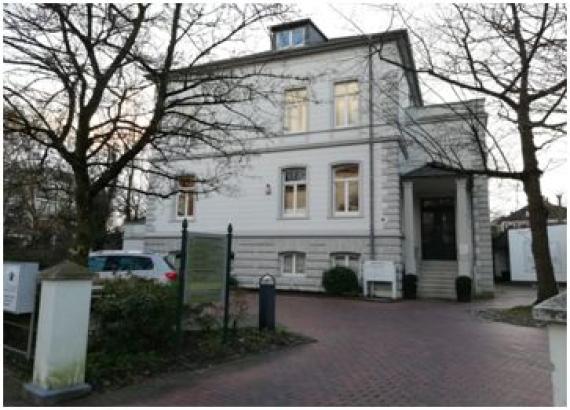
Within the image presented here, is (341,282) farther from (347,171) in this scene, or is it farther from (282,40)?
(282,40)

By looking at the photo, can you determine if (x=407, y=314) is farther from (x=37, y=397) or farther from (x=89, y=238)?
(x=37, y=397)

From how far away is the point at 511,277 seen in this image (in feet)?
114

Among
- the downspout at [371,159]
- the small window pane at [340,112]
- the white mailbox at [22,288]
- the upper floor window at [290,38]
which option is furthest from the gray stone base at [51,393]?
the upper floor window at [290,38]

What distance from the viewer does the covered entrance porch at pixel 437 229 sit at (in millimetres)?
21875

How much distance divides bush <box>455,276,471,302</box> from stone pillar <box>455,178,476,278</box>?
131 cm

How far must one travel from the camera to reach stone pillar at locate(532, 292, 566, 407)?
285 centimetres

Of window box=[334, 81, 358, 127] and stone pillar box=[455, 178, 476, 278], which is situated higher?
window box=[334, 81, 358, 127]

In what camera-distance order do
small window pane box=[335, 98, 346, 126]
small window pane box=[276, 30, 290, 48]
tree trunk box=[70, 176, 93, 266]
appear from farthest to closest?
small window pane box=[276, 30, 290, 48]
small window pane box=[335, 98, 346, 126]
tree trunk box=[70, 176, 93, 266]

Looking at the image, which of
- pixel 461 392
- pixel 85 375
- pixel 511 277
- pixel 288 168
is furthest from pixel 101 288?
pixel 511 277

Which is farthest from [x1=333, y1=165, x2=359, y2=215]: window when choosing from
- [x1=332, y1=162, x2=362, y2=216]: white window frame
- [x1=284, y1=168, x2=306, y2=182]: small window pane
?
[x1=284, y1=168, x2=306, y2=182]: small window pane

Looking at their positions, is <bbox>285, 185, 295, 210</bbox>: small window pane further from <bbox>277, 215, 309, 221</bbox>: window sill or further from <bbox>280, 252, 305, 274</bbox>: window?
<bbox>280, 252, 305, 274</bbox>: window

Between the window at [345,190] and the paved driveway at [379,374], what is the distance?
10.5m

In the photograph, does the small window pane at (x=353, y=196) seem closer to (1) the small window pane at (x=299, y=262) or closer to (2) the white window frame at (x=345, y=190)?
(2) the white window frame at (x=345, y=190)

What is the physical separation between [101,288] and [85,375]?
190cm
